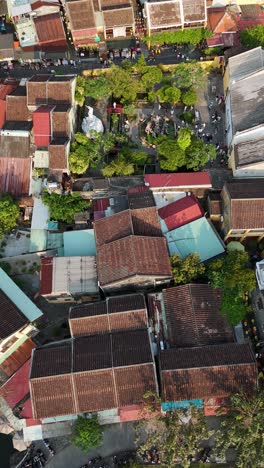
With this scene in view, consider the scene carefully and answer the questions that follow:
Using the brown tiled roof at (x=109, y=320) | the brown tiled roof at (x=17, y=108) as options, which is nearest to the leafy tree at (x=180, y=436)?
the brown tiled roof at (x=109, y=320)

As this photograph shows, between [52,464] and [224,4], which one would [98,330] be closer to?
[52,464]

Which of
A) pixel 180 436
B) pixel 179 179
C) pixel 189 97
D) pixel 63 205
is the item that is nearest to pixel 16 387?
pixel 180 436

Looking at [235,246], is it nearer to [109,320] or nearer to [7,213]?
[109,320]

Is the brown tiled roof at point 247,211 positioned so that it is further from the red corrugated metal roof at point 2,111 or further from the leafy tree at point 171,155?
the red corrugated metal roof at point 2,111

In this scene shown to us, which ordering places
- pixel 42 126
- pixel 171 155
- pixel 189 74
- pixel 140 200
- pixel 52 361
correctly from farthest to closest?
pixel 189 74 < pixel 42 126 < pixel 171 155 < pixel 140 200 < pixel 52 361

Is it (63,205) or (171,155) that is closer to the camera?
(63,205)

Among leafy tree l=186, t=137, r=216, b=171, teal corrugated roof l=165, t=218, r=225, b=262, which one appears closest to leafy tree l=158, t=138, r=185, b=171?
leafy tree l=186, t=137, r=216, b=171
